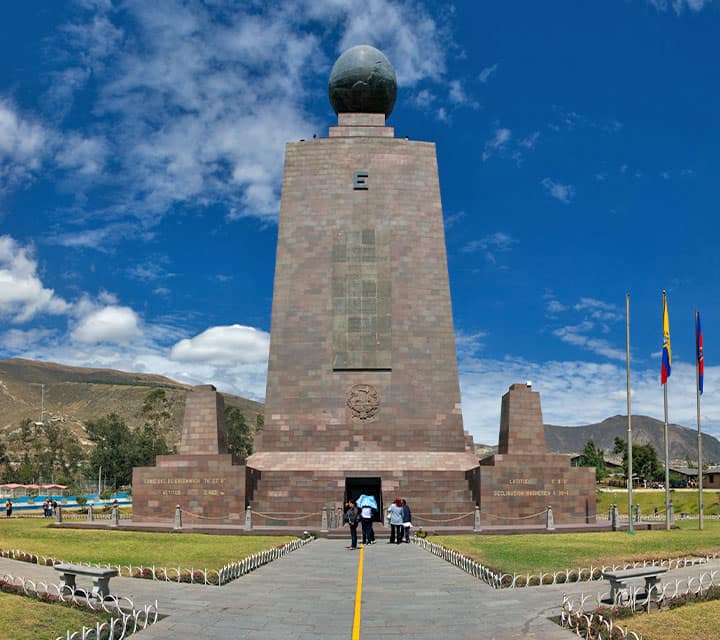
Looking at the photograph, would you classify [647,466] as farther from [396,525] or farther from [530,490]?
[396,525]

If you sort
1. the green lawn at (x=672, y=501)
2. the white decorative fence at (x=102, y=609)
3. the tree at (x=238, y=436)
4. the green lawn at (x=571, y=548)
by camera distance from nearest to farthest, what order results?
the white decorative fence at (x=102, y=609), the green lawn at (x=571, y=548), the green lawn at (x=672, y=501), the tree at (x=238, y=436)

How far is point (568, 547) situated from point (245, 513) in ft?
45.2

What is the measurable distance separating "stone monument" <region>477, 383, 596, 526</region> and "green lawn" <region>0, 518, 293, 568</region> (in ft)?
29.0

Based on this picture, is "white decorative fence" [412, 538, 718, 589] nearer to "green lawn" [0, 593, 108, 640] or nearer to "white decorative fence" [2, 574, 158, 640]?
"white decorative fence" [2, 574, 158, 640]

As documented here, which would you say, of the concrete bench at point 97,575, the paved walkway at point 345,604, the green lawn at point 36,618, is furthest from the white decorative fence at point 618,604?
the concrete bench at point 97,575

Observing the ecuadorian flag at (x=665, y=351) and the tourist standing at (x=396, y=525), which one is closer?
the tourist standing at (x=396, y=525)

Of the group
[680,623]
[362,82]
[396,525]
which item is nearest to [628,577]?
[680,623]

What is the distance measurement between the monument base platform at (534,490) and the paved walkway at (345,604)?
13042 millimetres

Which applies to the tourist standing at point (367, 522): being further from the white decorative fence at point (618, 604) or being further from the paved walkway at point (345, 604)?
the white decorative fence at point (618, 604)

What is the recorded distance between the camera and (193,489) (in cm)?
3106

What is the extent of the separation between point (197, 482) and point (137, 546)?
10480 mm

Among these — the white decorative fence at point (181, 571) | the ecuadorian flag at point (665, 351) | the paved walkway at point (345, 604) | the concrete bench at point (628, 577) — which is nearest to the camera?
the paved walkway at point (345, 604)

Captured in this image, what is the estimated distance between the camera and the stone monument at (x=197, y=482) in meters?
30.6

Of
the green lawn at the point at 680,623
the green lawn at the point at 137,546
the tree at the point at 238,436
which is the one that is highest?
the tree at the point at 238,436
